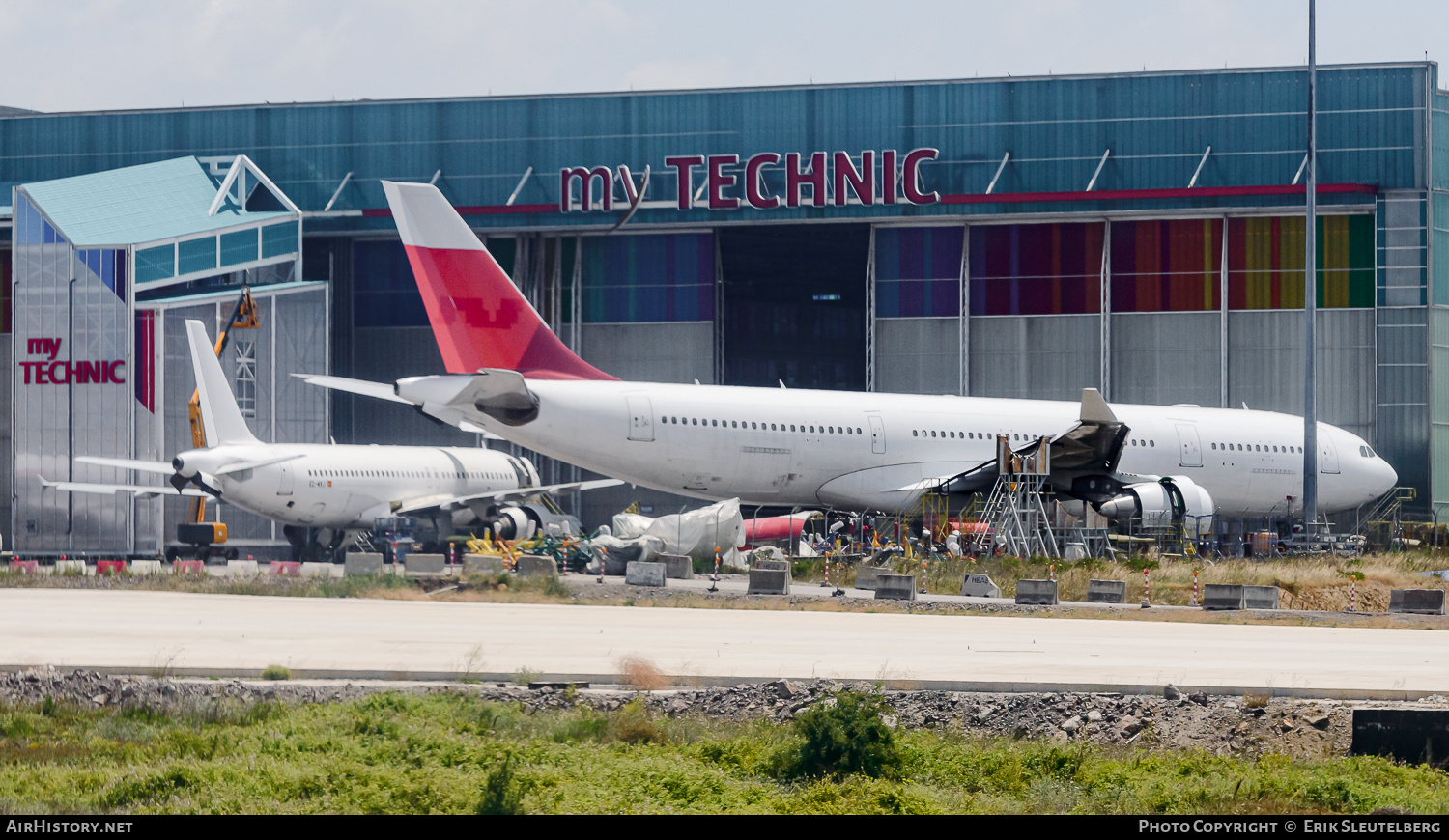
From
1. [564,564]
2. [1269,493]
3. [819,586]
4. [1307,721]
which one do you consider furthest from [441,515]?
[1307,721]

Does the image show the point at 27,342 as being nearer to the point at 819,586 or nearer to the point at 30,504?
the point at 30,504

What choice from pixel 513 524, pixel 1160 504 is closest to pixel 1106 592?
pixel 1160 504

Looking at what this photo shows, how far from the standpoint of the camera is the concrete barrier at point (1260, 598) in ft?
80.8

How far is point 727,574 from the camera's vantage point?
33.3 m

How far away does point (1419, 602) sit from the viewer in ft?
80.2

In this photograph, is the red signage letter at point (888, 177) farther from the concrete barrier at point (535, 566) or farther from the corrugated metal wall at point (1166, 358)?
the concrete barrier at point (535, 566)

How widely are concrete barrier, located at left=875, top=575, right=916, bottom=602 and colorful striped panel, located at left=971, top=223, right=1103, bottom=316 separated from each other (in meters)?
27.8

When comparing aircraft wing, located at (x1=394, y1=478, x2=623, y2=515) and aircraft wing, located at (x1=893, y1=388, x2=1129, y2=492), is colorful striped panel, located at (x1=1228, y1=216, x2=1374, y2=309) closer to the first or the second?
aircraft wing, located at (x1=893, y1=388, x2=1129, y2=492)

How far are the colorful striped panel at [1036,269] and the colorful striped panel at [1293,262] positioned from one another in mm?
4634

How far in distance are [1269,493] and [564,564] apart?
18.5m

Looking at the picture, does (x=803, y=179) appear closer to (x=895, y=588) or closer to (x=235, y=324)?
(x=235, y=324)

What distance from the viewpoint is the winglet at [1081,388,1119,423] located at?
31.2 m

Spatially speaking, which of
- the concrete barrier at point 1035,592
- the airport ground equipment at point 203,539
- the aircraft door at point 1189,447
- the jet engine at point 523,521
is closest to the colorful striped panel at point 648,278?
the jet engine at point 523,521
